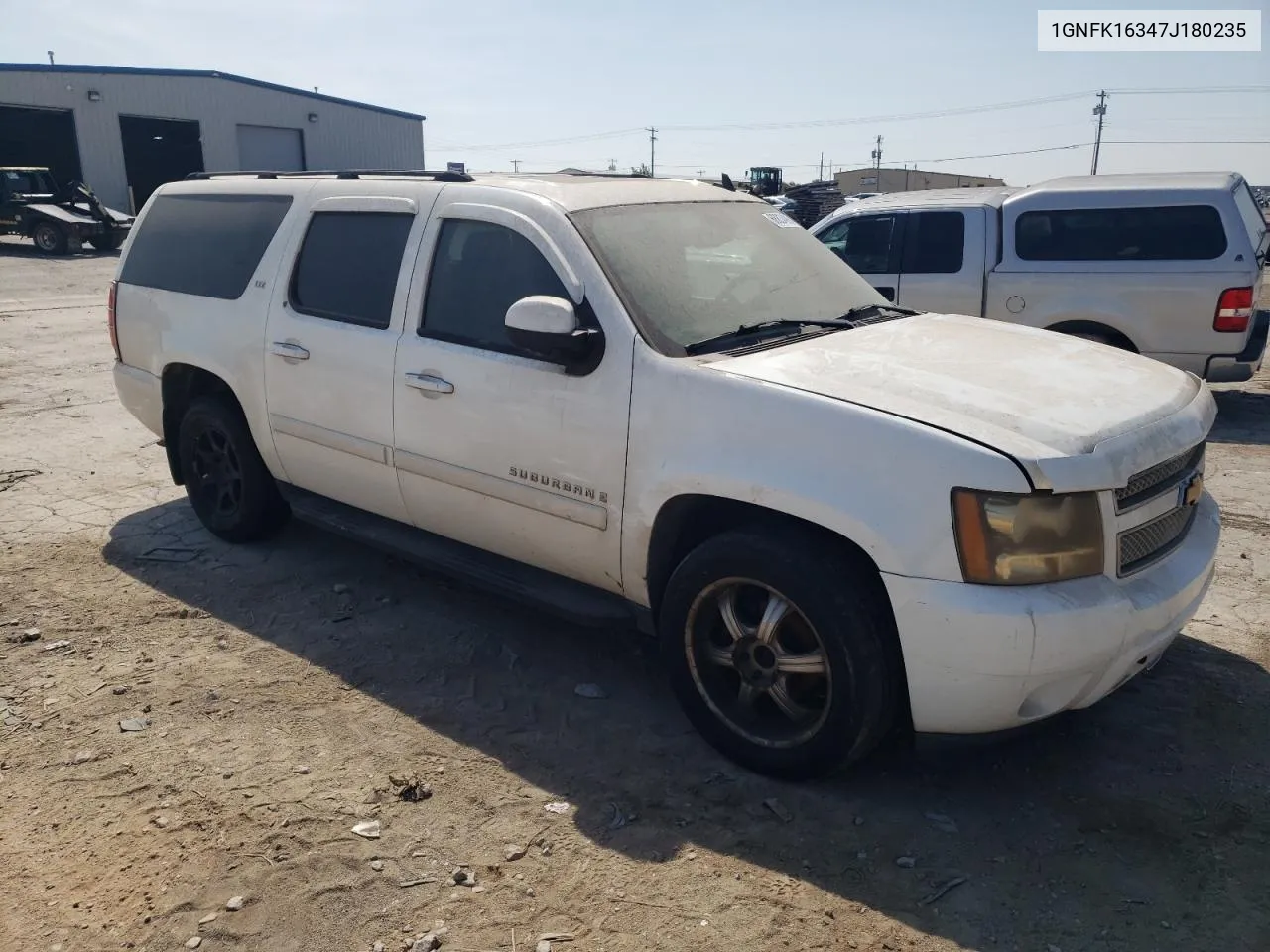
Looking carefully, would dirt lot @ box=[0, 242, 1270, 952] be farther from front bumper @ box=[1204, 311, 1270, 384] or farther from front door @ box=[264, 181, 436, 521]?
front bumper @ box=[1204, 311, 1270, 384]

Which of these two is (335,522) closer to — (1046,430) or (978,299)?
(1046,430)

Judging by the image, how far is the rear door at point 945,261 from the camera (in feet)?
28.2

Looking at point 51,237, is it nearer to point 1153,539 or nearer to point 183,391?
point 183,391

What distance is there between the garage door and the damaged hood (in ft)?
127

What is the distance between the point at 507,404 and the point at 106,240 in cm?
2609

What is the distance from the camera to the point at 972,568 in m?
2.72

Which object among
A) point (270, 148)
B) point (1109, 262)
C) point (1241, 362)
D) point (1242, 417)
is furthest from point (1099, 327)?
point (270, 148)

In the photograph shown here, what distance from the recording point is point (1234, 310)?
7.76 meters

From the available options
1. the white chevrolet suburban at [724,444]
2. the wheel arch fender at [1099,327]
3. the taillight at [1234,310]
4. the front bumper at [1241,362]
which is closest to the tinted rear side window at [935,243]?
the wheel arch fender at [1099,327]

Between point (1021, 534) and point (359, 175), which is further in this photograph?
point (359, 175)

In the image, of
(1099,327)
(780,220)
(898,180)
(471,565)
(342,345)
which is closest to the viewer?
(471,565)

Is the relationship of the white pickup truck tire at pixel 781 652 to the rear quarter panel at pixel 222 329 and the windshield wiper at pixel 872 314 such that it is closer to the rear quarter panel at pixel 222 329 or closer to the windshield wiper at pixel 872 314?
the windshield wiper at pixel 872 314

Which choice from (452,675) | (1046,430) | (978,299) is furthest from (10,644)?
(978,299)

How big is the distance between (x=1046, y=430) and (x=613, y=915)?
1821mm
